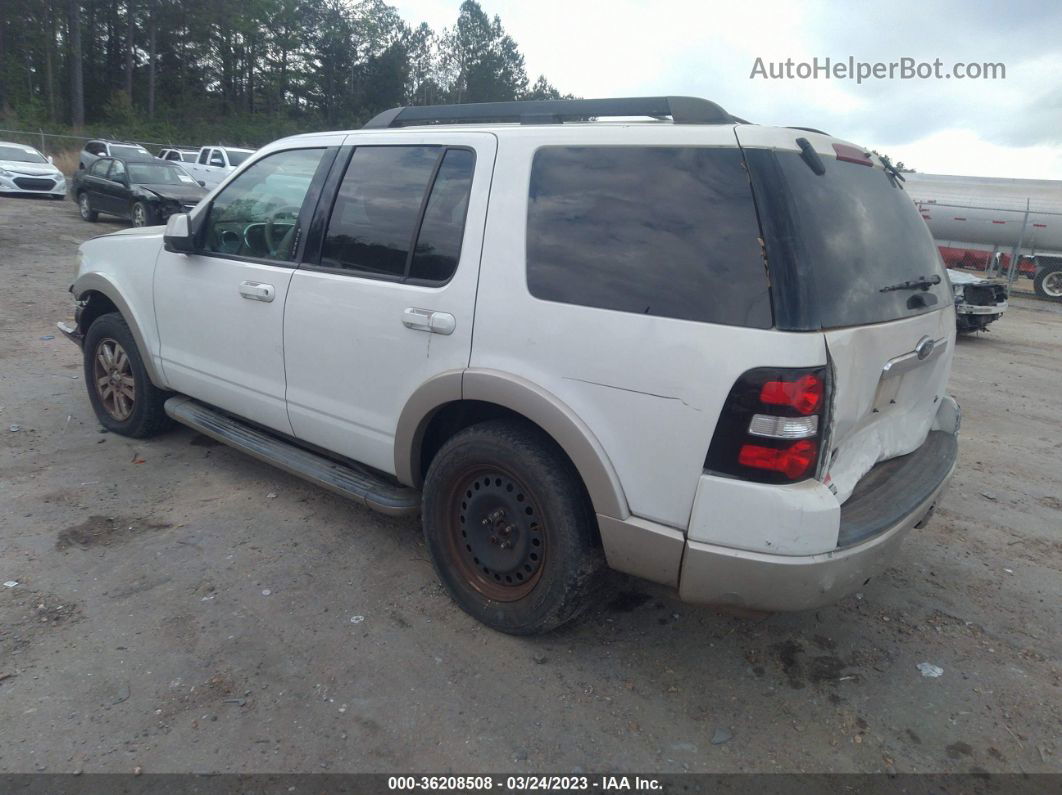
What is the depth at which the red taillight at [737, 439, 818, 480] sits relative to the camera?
7.63ft

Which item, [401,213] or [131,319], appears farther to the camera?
[131,319]

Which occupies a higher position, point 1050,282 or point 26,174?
point 26,174

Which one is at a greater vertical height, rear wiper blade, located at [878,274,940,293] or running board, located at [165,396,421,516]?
rear wiper blade, located at [878,274,940,293]

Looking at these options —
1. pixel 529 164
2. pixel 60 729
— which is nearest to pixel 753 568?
pixel 529 164

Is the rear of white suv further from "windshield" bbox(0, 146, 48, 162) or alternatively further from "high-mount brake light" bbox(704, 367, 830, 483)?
"windshield" bbox(0, 146, 48, 162)

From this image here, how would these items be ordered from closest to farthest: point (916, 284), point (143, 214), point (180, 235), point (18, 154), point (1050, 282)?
point (916, 284) → point (180, 235) → point (143, 214) → point (18, 154) → point (1050, 282)

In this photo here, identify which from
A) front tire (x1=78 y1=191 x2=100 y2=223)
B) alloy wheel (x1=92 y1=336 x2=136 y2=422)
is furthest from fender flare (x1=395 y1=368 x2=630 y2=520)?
front tire (x1=78 y1=191 x2=100 y2=223)

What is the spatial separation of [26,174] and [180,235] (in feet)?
63.0

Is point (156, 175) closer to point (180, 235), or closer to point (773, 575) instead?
point (180, 235)

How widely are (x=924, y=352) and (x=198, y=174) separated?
76.8 ft

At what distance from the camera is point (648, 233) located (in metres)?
2.56

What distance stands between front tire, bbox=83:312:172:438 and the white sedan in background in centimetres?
1788

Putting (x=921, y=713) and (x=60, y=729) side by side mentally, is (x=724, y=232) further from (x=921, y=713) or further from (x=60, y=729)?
(x=60, y=729)

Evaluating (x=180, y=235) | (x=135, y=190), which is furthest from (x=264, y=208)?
(x=135, y=190)
